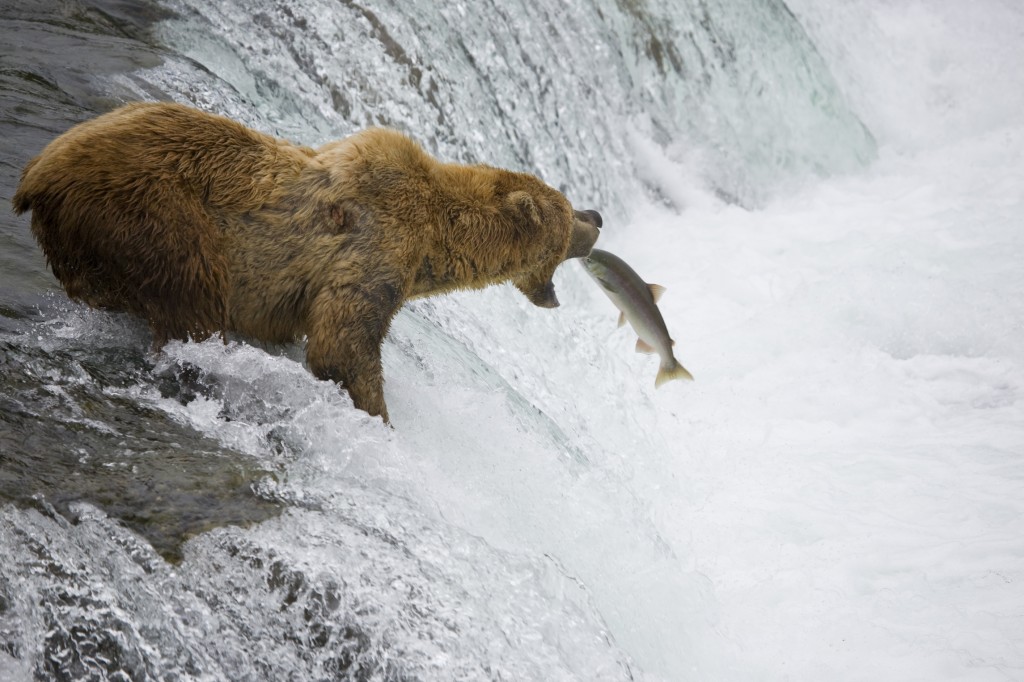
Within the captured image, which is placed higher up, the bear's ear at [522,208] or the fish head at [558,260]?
the bear's ear at [522,208]

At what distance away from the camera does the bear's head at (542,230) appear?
13.1 feet

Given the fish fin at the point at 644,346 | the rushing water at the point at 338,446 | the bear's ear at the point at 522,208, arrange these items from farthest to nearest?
the fish fin at the point at 644,346 → the bear's ear at the point at 522,208 → the rushing water at the point at 338,446

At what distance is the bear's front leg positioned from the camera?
3.47 m

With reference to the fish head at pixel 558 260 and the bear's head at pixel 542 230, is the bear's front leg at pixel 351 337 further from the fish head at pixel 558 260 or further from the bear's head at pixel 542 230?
the fish head at pixel 558 260

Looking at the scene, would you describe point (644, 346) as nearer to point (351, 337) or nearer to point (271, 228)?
point (351, 337)

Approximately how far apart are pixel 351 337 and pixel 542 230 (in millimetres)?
976

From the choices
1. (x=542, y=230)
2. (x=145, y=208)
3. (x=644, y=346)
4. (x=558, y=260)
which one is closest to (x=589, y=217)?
(x=558, y=260)

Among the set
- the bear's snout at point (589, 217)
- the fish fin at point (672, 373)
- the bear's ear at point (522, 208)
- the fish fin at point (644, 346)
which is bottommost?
the fish fin at point (672, 373)

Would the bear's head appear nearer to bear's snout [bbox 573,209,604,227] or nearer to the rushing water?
bear's snout [bbox 573,209,604,227]

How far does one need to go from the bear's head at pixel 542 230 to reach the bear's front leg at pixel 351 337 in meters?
0.69

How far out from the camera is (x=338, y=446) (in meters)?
3.31

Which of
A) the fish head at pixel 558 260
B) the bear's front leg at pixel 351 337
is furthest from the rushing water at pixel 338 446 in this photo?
the fish head at pixel 558 260

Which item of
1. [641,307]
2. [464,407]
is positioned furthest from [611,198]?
[464,407]

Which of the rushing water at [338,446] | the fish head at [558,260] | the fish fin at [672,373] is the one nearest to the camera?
the rushing water at [338,446]
